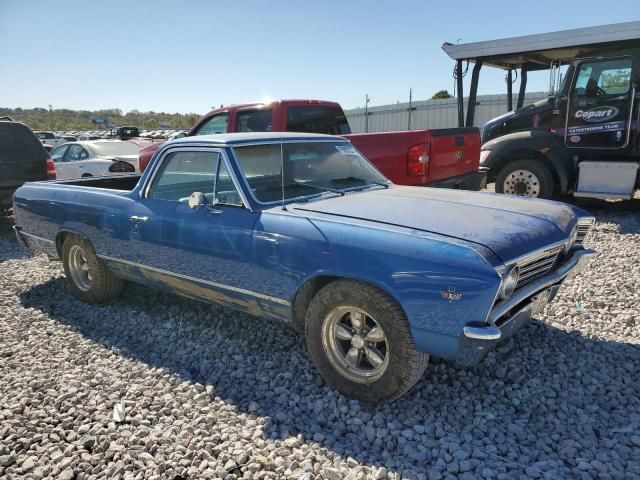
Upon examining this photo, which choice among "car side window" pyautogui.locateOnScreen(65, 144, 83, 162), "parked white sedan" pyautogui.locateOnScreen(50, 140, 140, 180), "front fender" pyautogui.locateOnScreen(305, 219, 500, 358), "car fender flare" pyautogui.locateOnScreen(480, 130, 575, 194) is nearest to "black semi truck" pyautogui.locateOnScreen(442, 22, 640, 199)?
"car fender flare" pyautogui.locateOnScreen(480, 130, 575, 194)

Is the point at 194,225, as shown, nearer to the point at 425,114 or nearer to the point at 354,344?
the point at 354,344

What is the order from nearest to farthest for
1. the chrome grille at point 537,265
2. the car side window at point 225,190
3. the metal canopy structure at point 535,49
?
the chrome grille at point 537,265
the car side window at point 225,190
the metal canopy structure at point 535,49

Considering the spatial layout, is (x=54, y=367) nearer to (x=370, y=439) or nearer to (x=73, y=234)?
(x=73, y=234)

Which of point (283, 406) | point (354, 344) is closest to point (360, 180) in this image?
point (354, 344)

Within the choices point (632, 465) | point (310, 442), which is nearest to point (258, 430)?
point (310, 442)

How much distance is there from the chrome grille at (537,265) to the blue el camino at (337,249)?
0.01 metres

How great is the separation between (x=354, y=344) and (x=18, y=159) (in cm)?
762

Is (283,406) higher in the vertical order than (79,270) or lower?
lower

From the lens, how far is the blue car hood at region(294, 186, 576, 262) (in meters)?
2.81

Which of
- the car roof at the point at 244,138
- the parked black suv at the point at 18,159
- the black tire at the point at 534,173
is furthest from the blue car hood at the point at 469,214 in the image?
the parked black suv at the point at 18,159

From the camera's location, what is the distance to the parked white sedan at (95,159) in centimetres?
1080

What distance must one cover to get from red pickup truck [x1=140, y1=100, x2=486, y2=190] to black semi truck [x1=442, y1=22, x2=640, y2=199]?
1342 mm

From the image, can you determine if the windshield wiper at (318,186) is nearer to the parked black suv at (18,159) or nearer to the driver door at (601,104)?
the driver door at (601,104)

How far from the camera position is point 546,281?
308 centimetres
